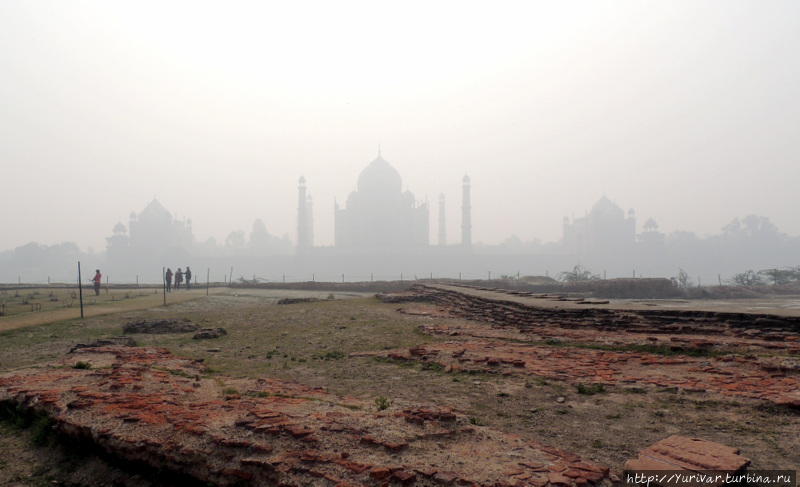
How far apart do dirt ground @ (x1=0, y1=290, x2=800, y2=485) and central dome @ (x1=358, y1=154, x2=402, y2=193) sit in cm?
7926

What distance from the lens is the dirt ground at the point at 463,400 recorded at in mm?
3508

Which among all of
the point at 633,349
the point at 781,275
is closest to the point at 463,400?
the point at 633,349

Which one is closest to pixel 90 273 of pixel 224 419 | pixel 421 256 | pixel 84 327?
pixel 421 256

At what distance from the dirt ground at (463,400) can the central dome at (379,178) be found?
7926 cm

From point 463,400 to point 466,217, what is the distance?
80330 millimetres

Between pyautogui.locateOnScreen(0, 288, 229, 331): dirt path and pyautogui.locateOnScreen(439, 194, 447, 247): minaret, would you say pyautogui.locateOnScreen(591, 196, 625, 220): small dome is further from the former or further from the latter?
pyautogui.locateOnScreen(0, 288, 229, 331): dirt path

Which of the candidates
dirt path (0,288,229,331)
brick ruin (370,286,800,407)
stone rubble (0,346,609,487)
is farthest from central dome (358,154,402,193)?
stone rubble (0,346,609,487)

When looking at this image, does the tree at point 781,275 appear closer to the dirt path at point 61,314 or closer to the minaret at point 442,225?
the dirt path at point 61,314

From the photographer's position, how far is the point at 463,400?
476cm

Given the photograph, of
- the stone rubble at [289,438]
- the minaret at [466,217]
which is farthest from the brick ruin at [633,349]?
the minaret at [466,217]

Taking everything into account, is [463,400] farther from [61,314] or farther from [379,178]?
[379,178]

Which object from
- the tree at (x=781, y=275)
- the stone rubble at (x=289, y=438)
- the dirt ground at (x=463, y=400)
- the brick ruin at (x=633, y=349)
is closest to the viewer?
the stone rubble at (x=289, y=438)

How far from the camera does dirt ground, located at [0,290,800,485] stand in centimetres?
351

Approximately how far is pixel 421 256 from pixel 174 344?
71.8 metres
